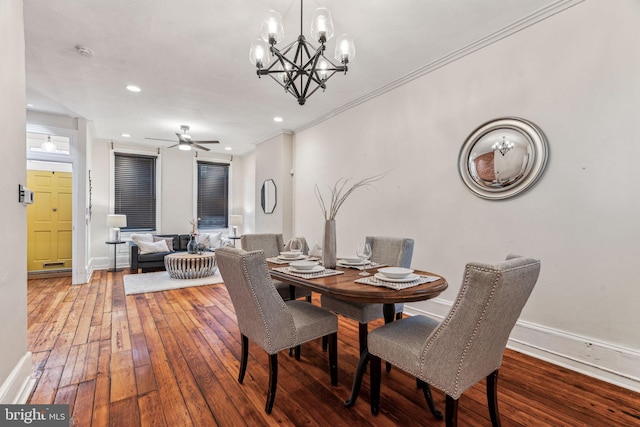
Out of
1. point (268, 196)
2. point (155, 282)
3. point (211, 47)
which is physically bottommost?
point (155, 282)

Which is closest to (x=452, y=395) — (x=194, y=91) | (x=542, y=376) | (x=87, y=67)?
(x=542, y=376)

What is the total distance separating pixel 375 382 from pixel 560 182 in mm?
2047

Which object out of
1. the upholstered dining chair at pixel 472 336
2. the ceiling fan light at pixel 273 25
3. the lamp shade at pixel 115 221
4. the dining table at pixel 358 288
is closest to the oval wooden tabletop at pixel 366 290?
the dining table at pixel 358 288

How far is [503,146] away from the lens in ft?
8.26

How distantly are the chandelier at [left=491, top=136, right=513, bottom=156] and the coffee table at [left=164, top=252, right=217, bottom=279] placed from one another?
467 centimetres

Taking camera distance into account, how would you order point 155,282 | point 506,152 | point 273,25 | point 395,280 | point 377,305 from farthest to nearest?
point 155,282 → point 506,152 → point 377,305 → point 273,25 → point 395,280

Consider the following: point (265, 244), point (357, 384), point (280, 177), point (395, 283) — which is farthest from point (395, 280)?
point (280, 177)

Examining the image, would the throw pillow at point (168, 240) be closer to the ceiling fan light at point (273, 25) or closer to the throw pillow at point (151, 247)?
the throw pillow at point (151, 247)

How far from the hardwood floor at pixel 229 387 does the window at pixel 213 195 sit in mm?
4586

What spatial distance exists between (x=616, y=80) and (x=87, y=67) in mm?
4749

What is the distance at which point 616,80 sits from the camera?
2.00 meters

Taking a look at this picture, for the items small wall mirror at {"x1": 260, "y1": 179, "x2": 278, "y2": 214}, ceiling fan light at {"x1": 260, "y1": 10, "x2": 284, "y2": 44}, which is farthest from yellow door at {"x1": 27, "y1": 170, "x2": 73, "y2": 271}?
ceiling fan light at {"x1": 260, "y1": 10, "x2": 284, "y2": 44}

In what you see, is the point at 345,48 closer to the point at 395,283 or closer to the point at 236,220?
the point at 395,283

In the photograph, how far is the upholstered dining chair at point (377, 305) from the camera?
6.81 feet
